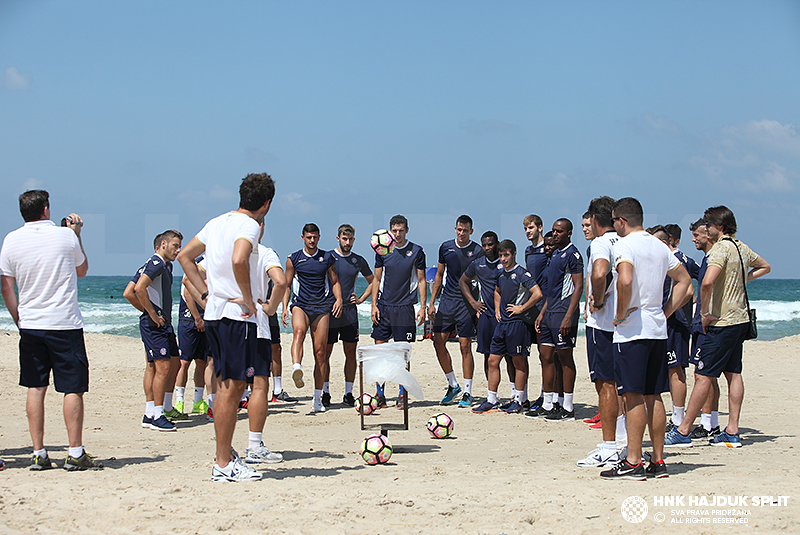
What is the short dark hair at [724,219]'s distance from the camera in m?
6.59

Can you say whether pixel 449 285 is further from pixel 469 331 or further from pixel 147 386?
pixel 147 386

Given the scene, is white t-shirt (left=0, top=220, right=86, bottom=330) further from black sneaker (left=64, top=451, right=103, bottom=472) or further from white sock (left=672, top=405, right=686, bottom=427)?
white sock (left=672, top=405, right=686, bottom=427)

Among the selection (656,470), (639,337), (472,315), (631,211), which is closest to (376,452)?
(656,470)

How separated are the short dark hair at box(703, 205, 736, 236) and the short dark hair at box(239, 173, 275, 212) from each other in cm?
438

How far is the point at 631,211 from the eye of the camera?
5047mm

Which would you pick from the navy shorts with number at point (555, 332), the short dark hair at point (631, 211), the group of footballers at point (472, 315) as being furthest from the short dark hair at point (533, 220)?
the short dark hair at point (631, 211)

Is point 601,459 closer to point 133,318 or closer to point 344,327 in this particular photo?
point 344,327

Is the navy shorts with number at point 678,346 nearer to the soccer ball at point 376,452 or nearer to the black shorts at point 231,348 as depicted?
the soccer ball at point 376,452

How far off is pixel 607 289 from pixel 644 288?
2.12 ft

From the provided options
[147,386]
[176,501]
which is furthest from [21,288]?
[147,386]

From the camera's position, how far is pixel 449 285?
9656 mm

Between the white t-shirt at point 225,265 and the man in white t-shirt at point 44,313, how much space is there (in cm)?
123

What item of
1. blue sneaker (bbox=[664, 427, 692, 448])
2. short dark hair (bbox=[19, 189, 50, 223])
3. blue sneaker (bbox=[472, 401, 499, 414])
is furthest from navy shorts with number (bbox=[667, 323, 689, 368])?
short dark hair (bbox=[19, 189, 50, 223])

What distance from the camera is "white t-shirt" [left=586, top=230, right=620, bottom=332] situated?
5.27 m
